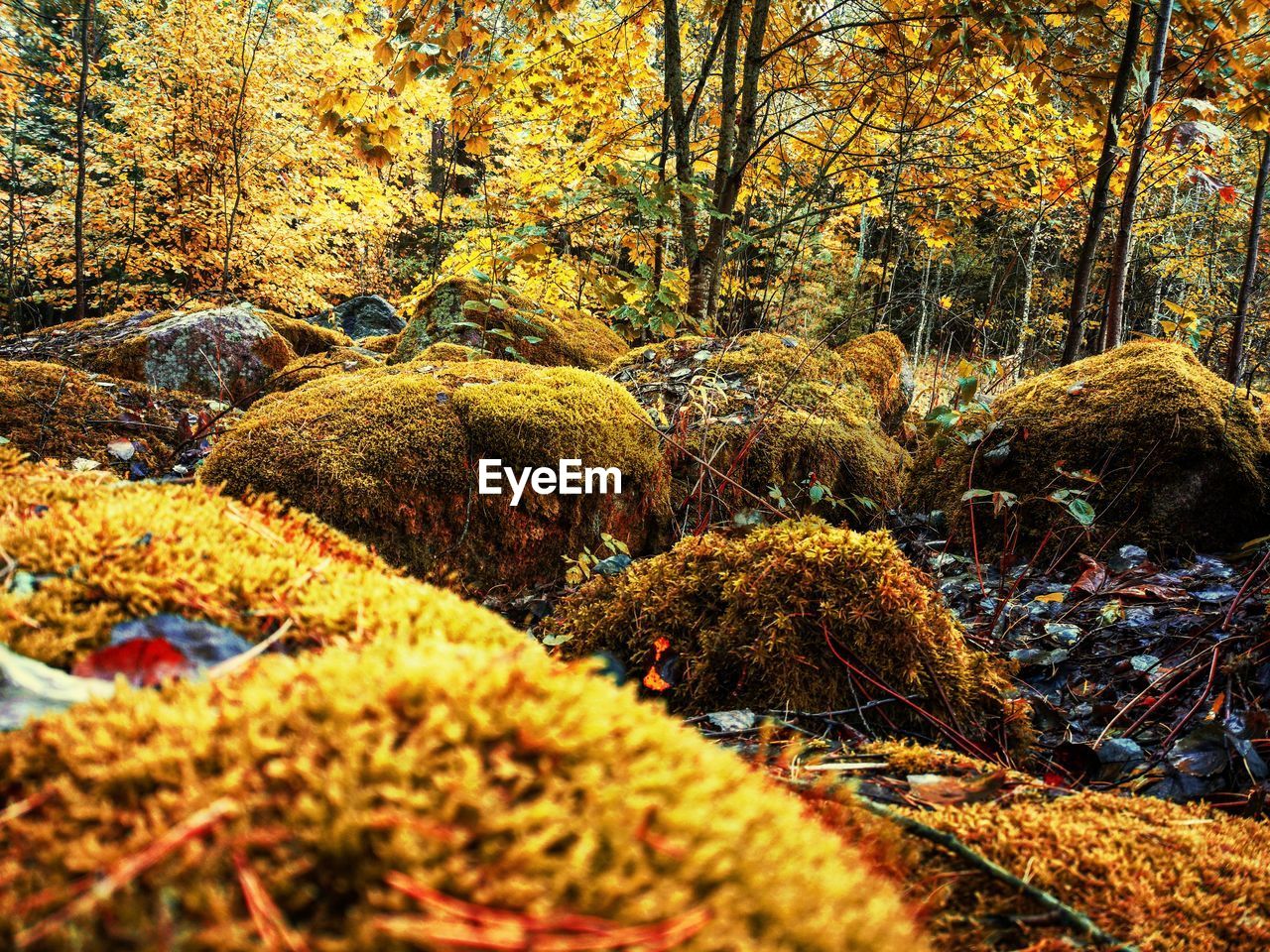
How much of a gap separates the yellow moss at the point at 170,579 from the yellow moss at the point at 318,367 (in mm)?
4753

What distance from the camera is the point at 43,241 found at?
12.2 metres

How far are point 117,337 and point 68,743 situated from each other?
7.72m

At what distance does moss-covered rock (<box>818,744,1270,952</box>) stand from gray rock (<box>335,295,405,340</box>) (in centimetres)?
1264

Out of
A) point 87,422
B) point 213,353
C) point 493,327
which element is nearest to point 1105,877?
point 87,422

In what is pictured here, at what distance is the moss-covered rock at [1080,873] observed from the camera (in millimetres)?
1079

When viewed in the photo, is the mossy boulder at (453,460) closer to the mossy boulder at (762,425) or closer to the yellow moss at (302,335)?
the mossy boulder at (762,425)

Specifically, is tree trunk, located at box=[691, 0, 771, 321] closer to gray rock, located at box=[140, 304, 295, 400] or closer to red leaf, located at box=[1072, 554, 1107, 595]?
red leaf, located at box=[1072, 554, 1107, 595]

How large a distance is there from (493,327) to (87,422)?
308 centimetres

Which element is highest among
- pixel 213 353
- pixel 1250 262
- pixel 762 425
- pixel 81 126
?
pixel 81 126

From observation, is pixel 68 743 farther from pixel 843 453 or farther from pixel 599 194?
pixel 599 194

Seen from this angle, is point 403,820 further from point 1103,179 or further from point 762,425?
point 1103,179

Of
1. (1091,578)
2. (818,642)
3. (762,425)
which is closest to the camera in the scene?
(818,642)

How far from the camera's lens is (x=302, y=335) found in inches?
310

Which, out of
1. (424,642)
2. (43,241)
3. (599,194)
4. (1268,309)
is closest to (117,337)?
(599,194)
